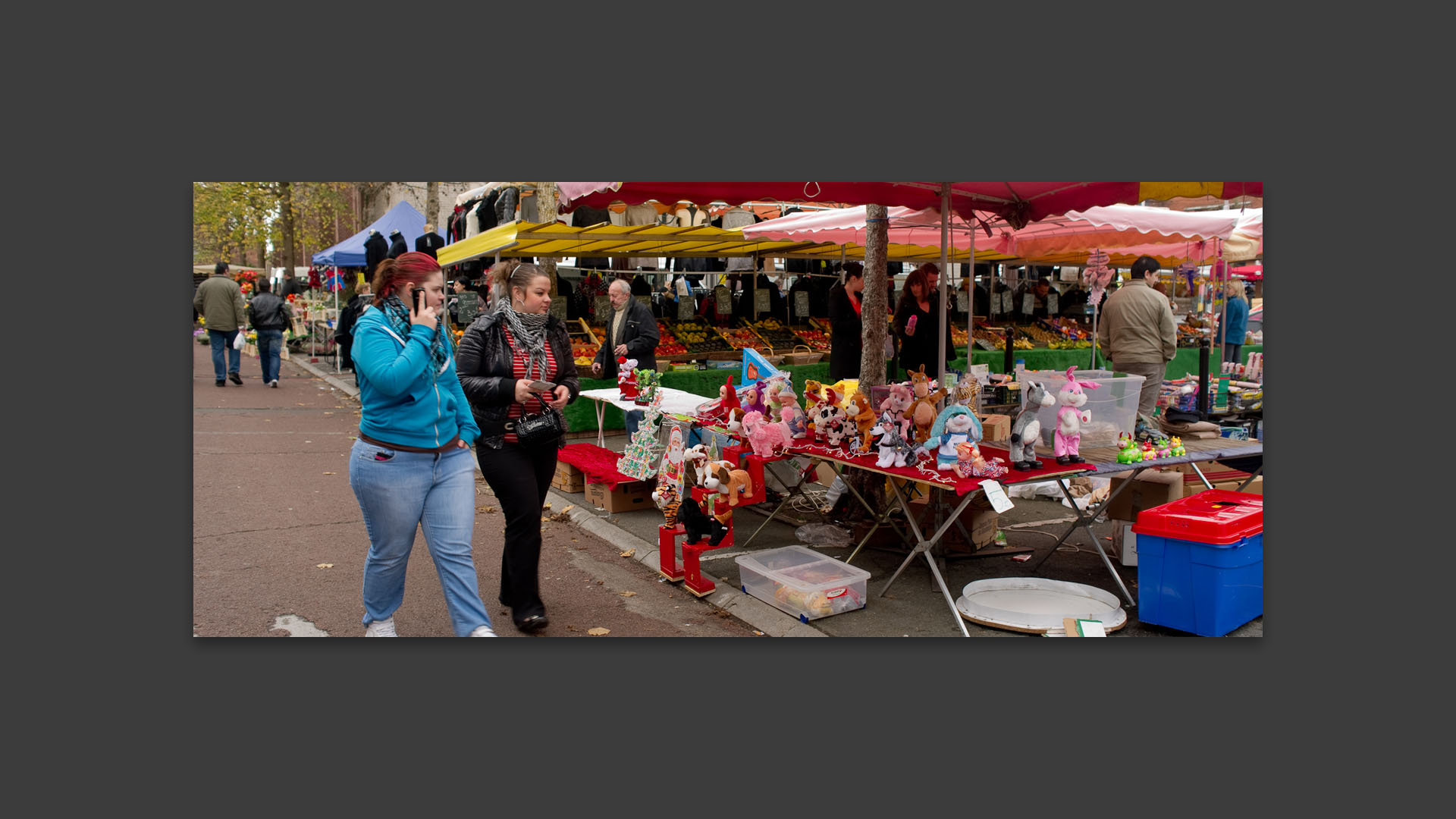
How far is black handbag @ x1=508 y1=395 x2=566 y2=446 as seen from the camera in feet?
14.3

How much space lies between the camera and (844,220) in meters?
8.69

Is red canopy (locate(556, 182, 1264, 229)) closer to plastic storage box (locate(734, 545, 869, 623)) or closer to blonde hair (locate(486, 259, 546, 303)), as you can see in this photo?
blonde hair (locate(486, 259, 546, 303))

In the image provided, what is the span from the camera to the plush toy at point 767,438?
5.48 m

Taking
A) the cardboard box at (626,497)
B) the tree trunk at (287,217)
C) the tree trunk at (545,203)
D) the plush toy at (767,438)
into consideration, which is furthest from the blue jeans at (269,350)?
the plush toy at (767,438)

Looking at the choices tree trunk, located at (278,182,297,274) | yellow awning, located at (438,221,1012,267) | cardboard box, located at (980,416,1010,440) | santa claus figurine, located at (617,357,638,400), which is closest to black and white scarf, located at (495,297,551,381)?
santa claus figurine, located at (617,357,638,400)

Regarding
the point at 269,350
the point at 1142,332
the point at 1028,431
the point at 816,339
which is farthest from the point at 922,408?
the point at 269,350

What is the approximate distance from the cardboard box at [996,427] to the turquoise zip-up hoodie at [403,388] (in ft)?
10.2

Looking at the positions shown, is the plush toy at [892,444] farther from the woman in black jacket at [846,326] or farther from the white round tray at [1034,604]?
the woman in black jacket at [846,326]

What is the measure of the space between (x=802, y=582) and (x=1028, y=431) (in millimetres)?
1356

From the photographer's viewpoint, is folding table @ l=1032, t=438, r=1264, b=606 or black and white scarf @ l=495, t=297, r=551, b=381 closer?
black and white scarf @ l=495, t=297, r=551, b=381

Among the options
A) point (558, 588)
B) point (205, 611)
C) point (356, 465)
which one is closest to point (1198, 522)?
point (558, 588)

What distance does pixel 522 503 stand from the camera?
176 inches

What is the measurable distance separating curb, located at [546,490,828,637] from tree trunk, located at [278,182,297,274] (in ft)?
46.6

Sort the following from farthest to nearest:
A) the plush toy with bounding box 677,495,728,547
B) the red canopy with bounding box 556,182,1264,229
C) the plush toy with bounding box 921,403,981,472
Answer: the red canopy with bounding box 556,182,1264,229 → the plush toy with bounding box 677,495,728,547 → the plush toy with bounding box 921,403,981,472
